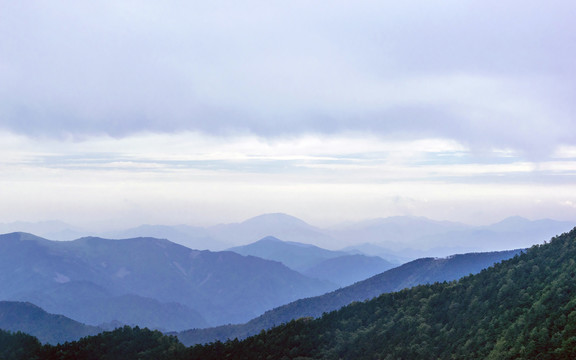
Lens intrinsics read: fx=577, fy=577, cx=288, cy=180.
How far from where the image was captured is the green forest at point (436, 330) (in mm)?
80188

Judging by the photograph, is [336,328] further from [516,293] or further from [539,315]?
[539,315]

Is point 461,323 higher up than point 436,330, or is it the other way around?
point 461,323

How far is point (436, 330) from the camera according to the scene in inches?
4053

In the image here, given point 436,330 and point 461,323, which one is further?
point 436,330

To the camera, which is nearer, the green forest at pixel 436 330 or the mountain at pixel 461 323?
the mountain at pixel 461 323

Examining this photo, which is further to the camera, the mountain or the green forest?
the green forest

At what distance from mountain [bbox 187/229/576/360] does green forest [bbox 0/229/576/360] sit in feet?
0.64

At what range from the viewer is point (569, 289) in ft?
279

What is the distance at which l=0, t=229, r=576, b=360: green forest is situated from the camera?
80.2 metres

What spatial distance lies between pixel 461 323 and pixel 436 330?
16.0 ft

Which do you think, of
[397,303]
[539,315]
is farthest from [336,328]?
[539,315]

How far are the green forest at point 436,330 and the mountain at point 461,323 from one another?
0.20 meters

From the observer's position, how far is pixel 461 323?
10038 centimetres

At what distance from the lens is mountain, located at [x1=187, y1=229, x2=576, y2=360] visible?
257ft
